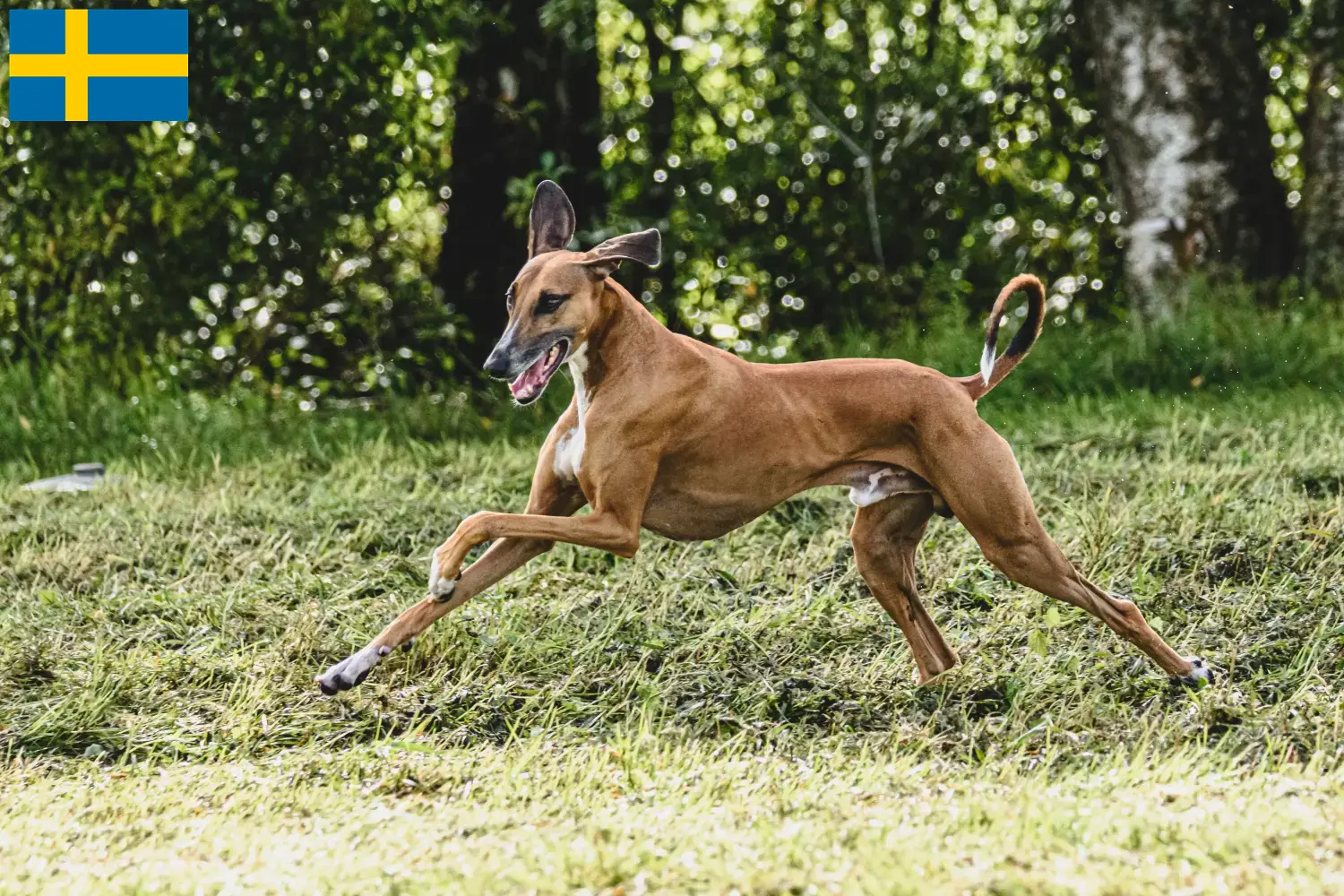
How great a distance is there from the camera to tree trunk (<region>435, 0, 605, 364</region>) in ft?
34.4

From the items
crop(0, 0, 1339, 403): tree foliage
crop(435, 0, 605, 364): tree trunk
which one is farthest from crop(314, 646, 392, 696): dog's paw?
crop(435, 0, 605, 364): tree trunk

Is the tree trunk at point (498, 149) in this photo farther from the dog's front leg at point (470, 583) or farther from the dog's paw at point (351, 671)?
the dog's paw at point (351, 671)

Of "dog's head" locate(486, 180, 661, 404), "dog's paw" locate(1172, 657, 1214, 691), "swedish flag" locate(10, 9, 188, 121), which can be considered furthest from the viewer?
"swedish flag" locate(10, 9, 188, 121)

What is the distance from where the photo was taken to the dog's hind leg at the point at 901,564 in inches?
189

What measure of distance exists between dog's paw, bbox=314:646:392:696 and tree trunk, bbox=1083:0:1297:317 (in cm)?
688

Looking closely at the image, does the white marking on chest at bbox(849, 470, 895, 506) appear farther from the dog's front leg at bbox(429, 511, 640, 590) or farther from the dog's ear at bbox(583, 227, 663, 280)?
the dog's ear at bbox(583, 227, 663, 280)

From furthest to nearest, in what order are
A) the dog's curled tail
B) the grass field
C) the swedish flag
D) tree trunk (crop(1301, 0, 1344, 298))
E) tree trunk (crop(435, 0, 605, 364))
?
tree trunk (crop(435, 0, 605, 364)) → tree trunk (crop(1301, 0, 1344, 298)) → the swedish flag → the dog's curled tail → the grass field

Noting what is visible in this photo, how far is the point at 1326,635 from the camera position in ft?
17.2

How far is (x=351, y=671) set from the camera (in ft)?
14.7

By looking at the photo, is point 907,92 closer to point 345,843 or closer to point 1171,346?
point 1171,346

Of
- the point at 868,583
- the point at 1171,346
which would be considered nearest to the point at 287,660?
the point at 868,583

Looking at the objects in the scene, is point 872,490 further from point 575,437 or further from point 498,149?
point 498,149

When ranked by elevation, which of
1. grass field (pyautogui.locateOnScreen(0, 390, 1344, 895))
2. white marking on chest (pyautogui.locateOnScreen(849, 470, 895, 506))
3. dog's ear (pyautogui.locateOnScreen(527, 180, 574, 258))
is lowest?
grass field (pyautogui.locateOnScreen(0, 390, 1344, 895))

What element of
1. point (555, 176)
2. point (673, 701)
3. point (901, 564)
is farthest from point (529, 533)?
point (555, 176)
